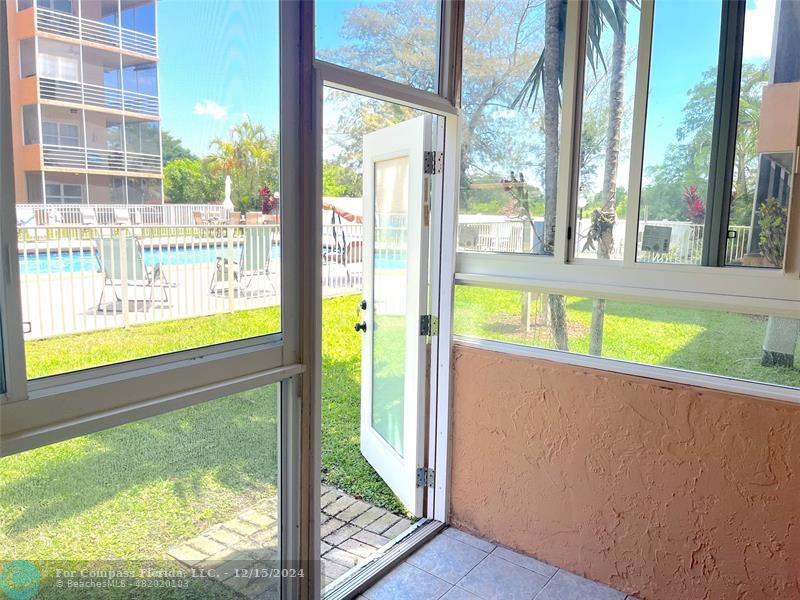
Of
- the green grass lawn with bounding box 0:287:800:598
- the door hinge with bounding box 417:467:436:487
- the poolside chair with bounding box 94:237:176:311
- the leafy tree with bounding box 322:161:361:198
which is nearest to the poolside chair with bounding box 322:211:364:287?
the leafy tree with bounding box 322:161:361:198

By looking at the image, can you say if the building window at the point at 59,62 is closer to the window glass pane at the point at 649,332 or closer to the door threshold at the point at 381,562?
the window glass pane at the point at 649,332

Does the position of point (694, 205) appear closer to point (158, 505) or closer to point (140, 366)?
point (140, 366)

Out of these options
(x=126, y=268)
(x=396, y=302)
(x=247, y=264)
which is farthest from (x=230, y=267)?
(x=396, y=302)

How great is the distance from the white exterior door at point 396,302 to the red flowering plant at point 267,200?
3.19 feet

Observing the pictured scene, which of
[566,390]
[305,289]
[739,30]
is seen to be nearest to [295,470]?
[305,289]

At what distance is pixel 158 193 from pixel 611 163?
1730mm

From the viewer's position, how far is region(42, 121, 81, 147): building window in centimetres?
126

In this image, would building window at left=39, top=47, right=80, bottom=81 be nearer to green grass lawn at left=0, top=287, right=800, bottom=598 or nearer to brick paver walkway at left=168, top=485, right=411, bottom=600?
green grass lawn at left=0, top=287, right=800, bottom=598

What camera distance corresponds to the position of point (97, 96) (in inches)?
52.7

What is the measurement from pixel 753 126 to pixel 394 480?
89.5 inches

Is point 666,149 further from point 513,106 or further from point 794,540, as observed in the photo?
point 794,540

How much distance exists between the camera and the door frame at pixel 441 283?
2.53 metres

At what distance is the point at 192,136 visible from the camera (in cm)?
154

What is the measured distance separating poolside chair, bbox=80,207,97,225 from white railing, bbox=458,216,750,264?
167 cm
